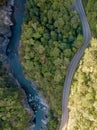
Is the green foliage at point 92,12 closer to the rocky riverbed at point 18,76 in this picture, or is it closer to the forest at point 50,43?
the forest at point 50,43

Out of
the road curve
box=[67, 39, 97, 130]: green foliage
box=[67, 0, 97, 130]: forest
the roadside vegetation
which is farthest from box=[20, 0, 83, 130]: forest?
the roadside vegetation

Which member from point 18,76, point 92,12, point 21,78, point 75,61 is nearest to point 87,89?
point 75,61

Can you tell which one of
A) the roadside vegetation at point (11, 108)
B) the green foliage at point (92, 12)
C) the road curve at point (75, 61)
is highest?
the green foliage at point (92, 12)

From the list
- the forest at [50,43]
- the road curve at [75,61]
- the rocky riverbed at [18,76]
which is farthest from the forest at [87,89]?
the rocky riverbed at [18,76]

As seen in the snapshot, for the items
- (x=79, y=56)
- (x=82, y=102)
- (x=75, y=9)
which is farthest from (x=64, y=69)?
(x=75, y=9)

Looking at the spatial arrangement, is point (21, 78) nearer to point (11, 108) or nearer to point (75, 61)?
point (11, 108)

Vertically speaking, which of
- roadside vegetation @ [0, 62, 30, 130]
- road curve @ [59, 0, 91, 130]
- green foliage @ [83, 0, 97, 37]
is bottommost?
roadside vegetation @ [0, 62, 30, 130]

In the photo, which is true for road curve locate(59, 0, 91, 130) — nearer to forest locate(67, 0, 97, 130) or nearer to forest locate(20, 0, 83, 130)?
forest locate(20, 0, 83, 130)
